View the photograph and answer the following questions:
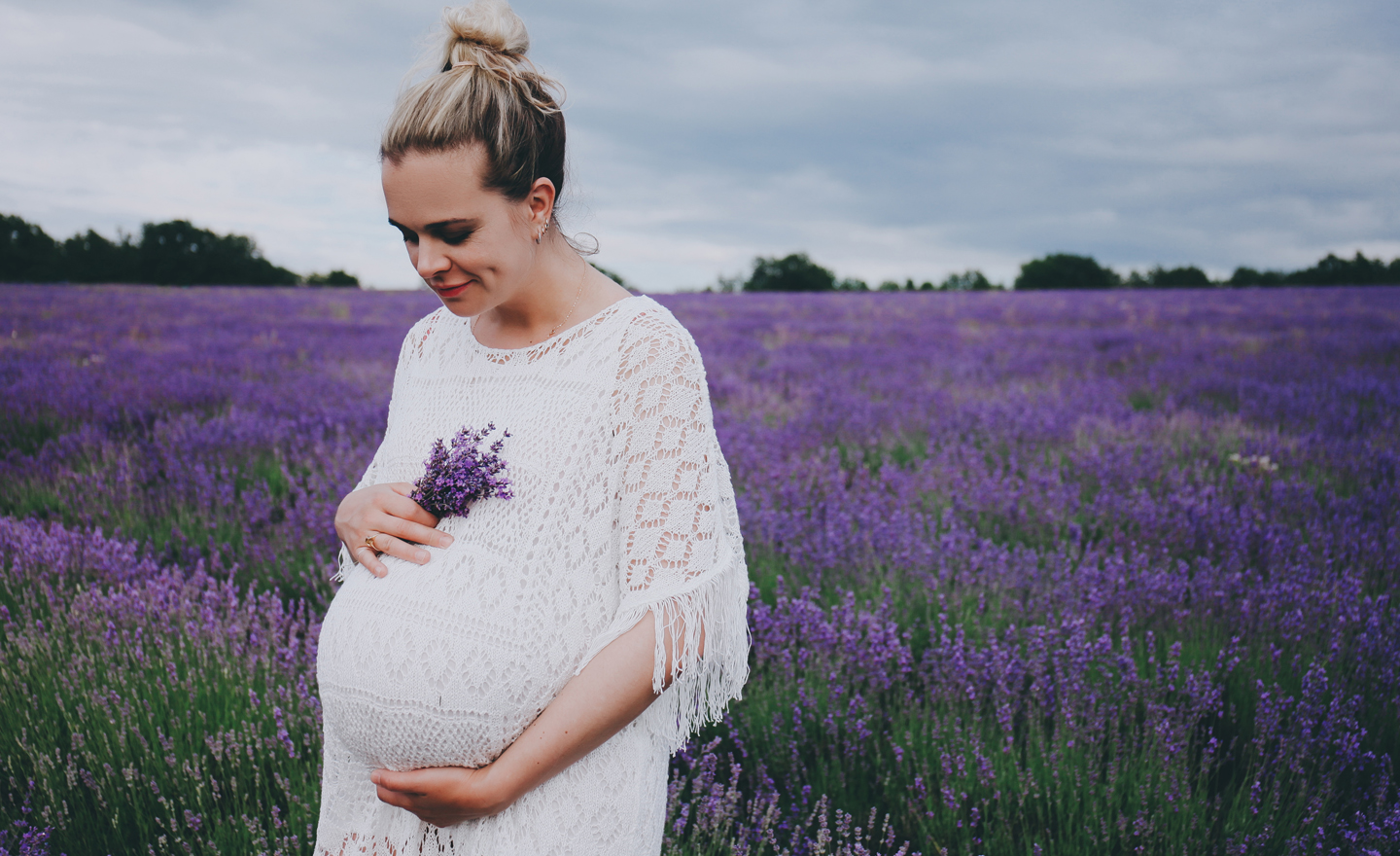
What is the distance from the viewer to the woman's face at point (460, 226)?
1.04m

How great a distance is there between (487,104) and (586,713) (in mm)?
915

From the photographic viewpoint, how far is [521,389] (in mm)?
1201

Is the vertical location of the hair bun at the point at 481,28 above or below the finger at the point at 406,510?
above

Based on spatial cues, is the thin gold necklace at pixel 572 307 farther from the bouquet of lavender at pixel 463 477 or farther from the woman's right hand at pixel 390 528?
the woman's right hand at pixel 390 528

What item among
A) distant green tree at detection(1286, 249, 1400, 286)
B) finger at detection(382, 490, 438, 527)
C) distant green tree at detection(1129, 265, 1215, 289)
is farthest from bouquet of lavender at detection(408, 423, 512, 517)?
distant green tree at detection(1129, 265, 1215, 289)

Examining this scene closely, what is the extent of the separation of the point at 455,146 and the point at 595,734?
2.94ft

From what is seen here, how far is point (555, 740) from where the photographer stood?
996 millimetres

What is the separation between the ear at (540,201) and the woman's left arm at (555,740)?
683mm

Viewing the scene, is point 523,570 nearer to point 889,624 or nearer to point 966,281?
point 889,624

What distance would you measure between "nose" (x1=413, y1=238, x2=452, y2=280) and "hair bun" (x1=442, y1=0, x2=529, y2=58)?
1.03 ft

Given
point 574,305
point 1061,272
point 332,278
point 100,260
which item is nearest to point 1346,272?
point 1061,272

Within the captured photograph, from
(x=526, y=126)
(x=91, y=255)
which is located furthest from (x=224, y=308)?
(x=91, y=255)

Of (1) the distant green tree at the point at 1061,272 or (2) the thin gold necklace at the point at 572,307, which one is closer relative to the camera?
(2) the thin gold necklace at the point at 572,307

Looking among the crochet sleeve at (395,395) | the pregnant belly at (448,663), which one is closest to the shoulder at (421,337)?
the crochet sleeve at (395,395)
